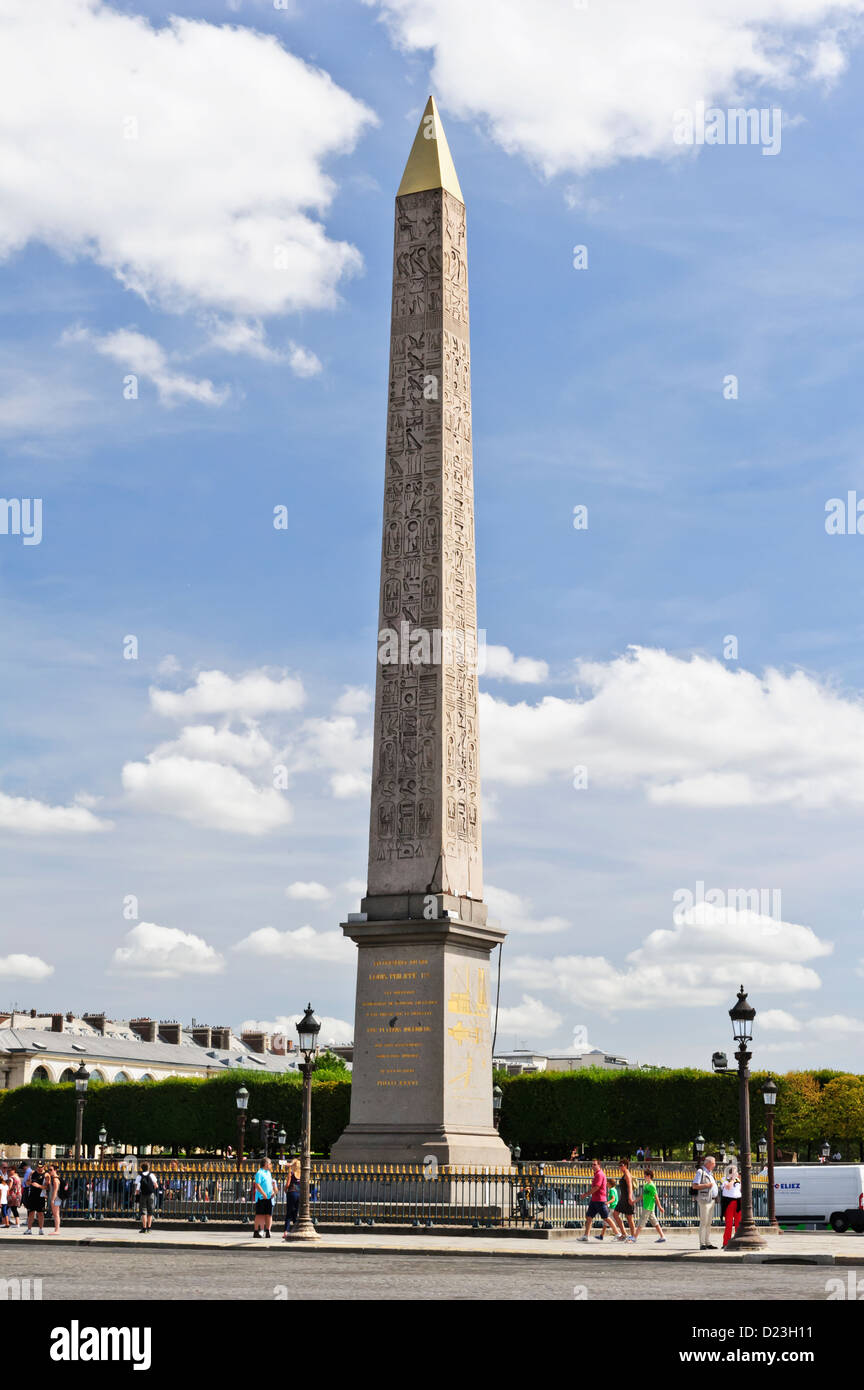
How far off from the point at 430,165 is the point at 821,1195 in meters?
27.6

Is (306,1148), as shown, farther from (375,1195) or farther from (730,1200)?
(730,1200)

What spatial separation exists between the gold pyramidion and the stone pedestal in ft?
48.3

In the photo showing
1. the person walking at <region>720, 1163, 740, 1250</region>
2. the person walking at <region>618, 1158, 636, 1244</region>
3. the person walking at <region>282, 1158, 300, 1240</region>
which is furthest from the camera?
the person walking at <region>618, 1158, 636, 1244</region>

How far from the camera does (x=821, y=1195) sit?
43312 mm

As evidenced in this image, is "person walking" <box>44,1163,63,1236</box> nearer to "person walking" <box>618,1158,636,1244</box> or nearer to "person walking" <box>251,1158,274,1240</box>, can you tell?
"person walking" <box>251,1158,274,1240</box>

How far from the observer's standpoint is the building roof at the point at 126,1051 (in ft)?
375

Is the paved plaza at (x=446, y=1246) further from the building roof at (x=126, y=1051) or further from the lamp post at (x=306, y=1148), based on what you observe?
the building roof at (x=126, y=1051)

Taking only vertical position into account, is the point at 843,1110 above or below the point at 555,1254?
below

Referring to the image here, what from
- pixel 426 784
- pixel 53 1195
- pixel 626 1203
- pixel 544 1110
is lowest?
pixel 544 1110

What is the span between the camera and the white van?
42.9 m

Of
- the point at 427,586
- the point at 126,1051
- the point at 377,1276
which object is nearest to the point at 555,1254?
the point at 377,1276

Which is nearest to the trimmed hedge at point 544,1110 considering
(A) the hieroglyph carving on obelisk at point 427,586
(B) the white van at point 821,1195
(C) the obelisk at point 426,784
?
(B) the white van at point 821,1195

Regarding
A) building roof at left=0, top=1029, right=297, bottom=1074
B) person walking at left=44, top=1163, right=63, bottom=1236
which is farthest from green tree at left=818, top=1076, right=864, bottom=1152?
person walking at left=44, top=1163, right=63, bottom=1236
